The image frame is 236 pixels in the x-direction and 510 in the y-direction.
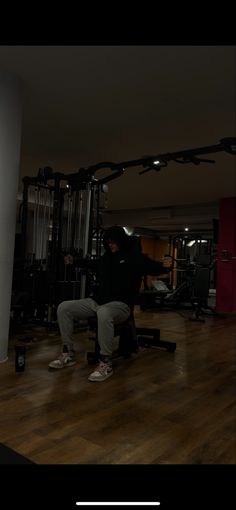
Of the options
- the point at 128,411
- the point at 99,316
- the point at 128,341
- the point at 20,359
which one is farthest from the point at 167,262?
the point at 20,359

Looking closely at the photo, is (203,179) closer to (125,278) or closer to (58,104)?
(125,278)

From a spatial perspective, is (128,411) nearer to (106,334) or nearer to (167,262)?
(106,334)

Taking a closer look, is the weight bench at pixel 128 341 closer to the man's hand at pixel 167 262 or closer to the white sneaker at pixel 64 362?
the white sneaker at pixel 64 362

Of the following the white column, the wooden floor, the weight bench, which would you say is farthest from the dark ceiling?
the weight bench

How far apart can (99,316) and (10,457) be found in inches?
35.9

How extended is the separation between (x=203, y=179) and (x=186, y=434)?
0.90 m

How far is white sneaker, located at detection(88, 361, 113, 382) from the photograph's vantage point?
175cm

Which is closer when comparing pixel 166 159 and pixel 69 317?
pixel 166 159

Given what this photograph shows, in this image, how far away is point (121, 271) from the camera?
6.35 feet

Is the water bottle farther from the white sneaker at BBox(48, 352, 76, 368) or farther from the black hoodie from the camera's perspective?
the black hoodie

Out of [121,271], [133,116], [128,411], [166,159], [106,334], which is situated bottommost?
[128,411]

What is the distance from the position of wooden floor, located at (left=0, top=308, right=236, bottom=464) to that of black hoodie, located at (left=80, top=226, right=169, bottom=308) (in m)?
0.44

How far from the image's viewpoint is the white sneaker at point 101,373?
5.73 ft
